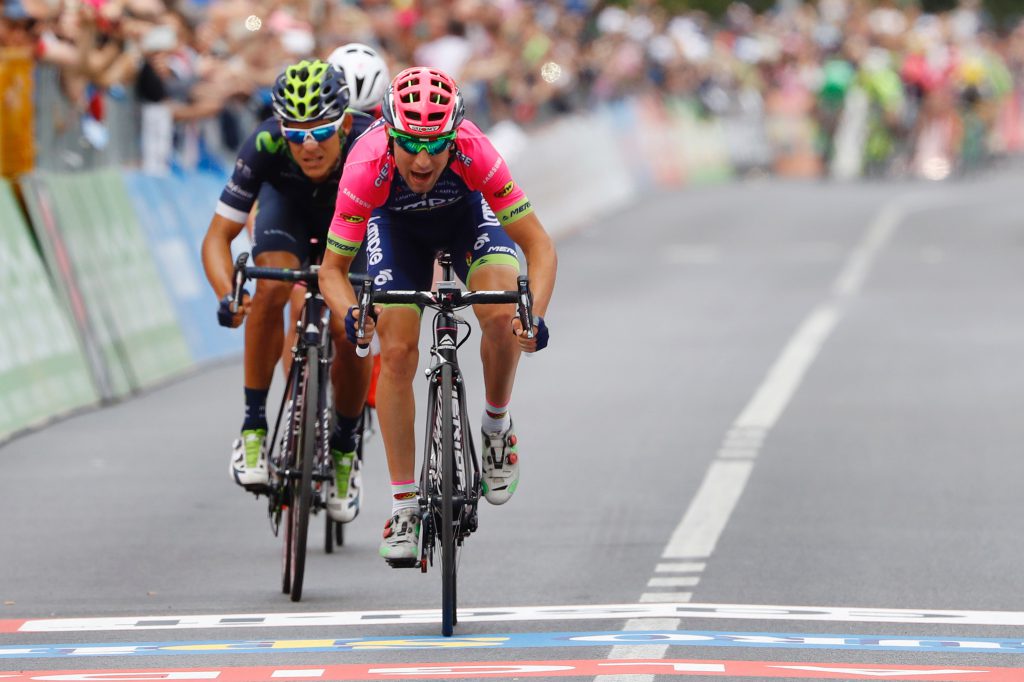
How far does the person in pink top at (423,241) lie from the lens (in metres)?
7.61

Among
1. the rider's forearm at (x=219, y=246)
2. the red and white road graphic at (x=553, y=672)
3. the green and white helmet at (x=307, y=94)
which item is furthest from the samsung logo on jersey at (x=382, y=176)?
the red and white road graphic at (x=553, y=672)

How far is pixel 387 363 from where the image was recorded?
25.8 ft

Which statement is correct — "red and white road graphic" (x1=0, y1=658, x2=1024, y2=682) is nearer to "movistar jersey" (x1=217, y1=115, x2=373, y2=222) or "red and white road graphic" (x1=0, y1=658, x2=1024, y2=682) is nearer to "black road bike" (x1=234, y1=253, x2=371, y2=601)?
"black road bike" (x1=234, y1=253, x2=371, y2=601)

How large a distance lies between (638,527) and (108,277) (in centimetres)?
578

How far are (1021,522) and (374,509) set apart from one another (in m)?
2.99

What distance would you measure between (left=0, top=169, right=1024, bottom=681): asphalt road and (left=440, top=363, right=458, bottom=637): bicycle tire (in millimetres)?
116

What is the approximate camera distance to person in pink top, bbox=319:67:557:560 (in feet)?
25.0

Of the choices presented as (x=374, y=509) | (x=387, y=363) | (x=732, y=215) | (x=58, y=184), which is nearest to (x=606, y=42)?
(x=732, y=215)

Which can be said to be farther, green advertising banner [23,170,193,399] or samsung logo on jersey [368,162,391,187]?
green advertising banner [23,170,193,399]

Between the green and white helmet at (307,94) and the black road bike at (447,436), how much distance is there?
3.68 feet

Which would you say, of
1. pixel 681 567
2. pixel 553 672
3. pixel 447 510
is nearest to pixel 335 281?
pixel 447 510

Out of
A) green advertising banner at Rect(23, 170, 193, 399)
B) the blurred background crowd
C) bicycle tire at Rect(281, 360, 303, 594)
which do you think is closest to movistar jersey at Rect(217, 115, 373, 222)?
bicycle tire at Rect(281, 360, 303, 594)

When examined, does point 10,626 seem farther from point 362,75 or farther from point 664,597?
point 362,75

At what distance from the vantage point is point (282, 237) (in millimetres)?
9172
